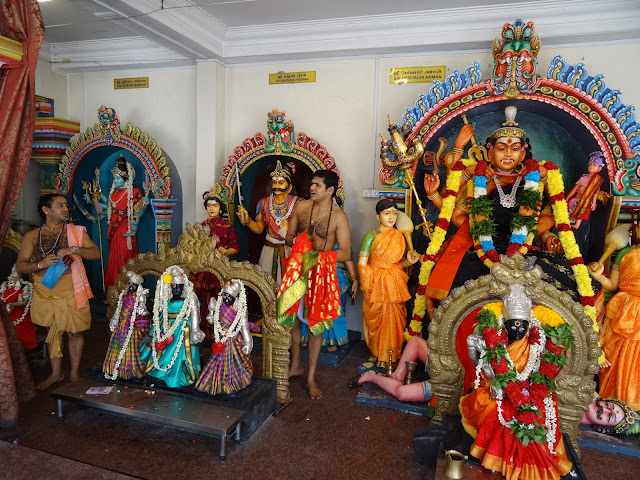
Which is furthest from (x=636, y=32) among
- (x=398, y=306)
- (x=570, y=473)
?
(x=570, y=473)

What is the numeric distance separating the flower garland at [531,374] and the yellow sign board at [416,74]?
3301mm

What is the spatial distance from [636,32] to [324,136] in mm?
3487

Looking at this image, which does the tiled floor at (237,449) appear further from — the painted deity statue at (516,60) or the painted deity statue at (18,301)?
the painted deity statue at (516,60)

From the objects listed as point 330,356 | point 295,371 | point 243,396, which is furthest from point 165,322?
point 330,356

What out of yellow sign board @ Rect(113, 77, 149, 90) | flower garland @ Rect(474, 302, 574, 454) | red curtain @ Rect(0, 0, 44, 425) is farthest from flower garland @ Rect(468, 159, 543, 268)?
yellow sign board @ Rect(113, 77, 149, 90)

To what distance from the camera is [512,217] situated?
4551 mm

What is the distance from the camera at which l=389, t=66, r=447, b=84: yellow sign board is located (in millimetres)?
5430

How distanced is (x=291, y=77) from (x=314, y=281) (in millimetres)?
3197

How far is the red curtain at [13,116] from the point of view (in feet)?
11.4

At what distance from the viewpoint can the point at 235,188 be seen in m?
6.02

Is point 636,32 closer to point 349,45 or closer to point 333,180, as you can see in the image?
point 349,45

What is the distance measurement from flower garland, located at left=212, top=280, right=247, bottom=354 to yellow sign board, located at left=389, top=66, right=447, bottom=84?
3.35 m

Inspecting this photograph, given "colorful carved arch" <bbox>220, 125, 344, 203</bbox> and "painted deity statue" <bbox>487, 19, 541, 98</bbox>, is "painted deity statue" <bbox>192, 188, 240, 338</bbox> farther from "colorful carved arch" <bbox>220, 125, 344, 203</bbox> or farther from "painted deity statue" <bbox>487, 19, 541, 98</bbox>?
"painted deity statue" <bbox>487, 19, 541, 98</bbox>

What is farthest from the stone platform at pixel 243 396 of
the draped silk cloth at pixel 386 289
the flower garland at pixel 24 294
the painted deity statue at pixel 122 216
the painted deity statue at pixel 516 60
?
Answer: the painted deity statue at pixel 516 60
